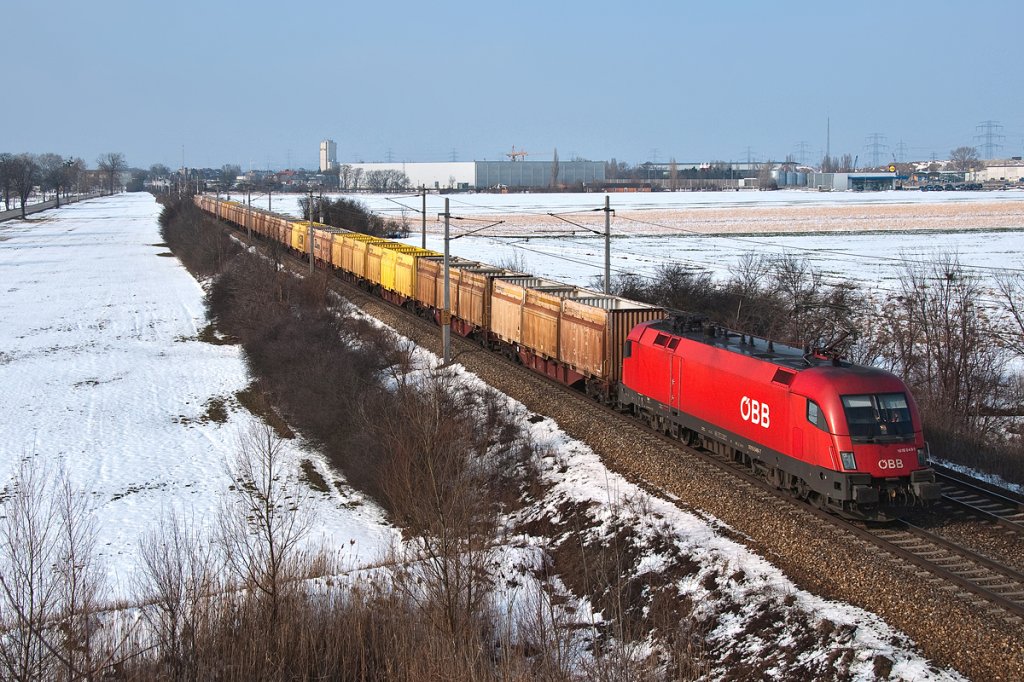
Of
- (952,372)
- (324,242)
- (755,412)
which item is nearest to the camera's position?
(755,412)

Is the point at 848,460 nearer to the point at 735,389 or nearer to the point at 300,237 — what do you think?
the point at 735,389

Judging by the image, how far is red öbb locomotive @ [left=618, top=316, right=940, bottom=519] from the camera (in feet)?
55.6

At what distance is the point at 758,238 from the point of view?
89938mm

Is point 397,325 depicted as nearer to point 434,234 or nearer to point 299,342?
point 299,342

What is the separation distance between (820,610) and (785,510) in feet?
12.1

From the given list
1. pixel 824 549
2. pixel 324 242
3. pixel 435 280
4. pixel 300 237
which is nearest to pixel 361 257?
pixel 324 242

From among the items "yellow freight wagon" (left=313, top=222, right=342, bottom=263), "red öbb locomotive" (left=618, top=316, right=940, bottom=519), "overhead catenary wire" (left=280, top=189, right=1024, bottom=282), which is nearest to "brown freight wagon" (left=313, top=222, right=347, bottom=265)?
"yellow freight wagon" (left=313, top=222, right=342, bottom=263)

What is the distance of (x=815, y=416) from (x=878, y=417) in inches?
42.7

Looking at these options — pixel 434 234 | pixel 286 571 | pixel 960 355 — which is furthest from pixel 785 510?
pixel 434 234

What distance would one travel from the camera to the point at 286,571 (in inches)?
703

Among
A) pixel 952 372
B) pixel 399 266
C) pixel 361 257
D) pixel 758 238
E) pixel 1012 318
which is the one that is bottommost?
pixel 952 372

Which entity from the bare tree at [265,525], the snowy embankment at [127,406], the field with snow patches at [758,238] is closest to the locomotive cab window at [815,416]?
the bare tree at [265,525]

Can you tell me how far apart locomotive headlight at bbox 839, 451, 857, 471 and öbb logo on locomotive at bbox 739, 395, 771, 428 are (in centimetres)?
218

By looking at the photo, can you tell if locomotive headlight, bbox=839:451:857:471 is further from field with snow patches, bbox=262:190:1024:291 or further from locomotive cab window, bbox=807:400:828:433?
field with snow patches, bbox=262:190:1024:291
